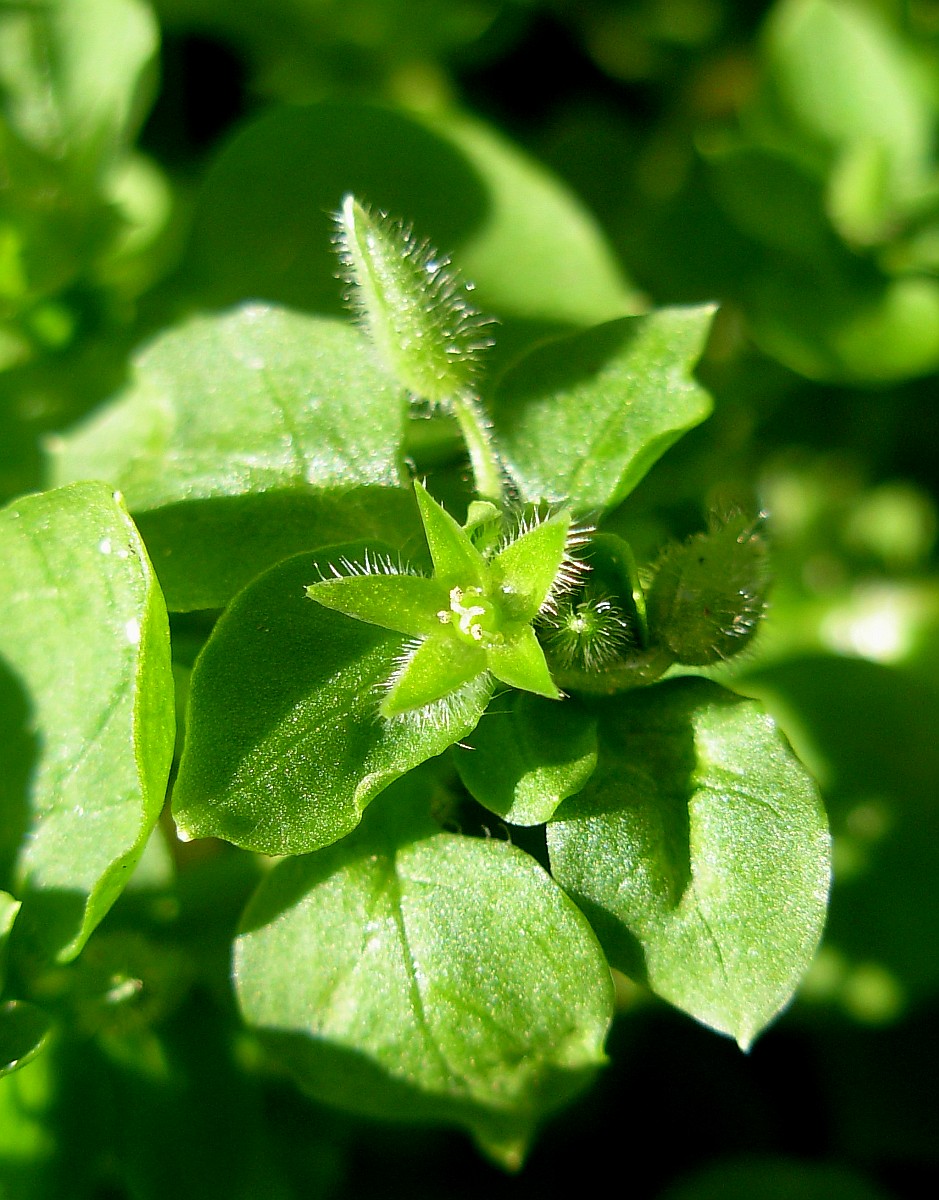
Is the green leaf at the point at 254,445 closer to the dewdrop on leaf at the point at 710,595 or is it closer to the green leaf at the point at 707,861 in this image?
the dewdrop on leaf at the point at 710,595

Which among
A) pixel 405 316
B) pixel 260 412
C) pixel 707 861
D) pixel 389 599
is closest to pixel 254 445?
pixel 260 412

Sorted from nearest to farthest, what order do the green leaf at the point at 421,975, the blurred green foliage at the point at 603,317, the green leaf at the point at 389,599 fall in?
the green leaf at the point at 389,599, the green leaf at the point at 421,975, the blurred green foliage at the point at 603,317

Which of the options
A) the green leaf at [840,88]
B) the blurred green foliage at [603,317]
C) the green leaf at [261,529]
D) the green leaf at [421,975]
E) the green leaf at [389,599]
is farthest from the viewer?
the green leaf at [840,88]

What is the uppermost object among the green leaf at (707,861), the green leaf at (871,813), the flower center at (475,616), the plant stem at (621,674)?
the flower center at (475,616)

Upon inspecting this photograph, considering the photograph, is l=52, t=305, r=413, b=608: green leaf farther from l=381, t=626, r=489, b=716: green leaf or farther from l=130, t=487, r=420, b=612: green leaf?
l=381, t=626, r=489, b=716: green leaf

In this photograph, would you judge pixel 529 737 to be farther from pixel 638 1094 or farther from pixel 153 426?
pixel 638 1094

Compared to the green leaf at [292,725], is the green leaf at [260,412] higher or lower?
higher

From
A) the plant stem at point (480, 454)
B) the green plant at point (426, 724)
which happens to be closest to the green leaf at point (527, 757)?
the green plant at point (426, 724)
